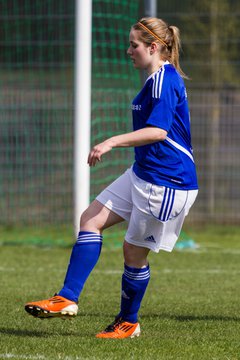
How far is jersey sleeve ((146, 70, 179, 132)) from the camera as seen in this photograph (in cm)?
541

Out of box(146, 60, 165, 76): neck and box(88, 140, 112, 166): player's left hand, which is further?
box(146, 60, 165, 76): neck

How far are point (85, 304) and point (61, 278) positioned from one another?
156cm

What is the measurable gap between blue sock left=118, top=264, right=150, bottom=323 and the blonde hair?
1225 millimetres

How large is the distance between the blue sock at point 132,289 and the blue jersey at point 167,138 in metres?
0.59

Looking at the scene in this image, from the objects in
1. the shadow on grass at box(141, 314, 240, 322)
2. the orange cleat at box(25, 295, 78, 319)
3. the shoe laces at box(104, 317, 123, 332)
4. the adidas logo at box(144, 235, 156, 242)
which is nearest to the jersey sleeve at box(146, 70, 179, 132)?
the adidas logo at box(144, 235, 156, 242)

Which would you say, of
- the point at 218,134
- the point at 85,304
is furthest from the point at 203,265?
the point at 218,134

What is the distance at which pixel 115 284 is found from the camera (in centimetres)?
838

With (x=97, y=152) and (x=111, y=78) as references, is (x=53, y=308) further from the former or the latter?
(x=111, y=78)

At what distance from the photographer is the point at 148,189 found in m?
5.59

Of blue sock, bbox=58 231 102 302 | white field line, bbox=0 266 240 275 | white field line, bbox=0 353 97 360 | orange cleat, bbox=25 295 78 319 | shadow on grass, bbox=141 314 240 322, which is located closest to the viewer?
white field line, bbox=0 353 97 360

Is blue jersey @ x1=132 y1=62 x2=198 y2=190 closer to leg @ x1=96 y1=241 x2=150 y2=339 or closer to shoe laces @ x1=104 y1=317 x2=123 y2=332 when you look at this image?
leg @ x1=96 y1=241 x2=150 y2=339

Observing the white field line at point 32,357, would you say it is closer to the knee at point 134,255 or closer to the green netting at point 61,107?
the knee at point 134,255

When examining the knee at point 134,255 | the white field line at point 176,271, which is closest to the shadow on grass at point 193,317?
the knee at point 134,255

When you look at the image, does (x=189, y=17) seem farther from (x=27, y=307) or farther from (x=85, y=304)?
(x=27, y=307)
